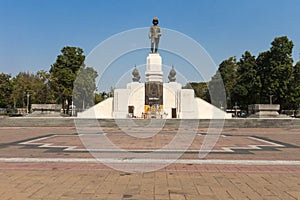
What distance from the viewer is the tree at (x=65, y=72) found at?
1828 inches

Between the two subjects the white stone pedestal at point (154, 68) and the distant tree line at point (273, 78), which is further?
the distant tree line at point (273, 78)

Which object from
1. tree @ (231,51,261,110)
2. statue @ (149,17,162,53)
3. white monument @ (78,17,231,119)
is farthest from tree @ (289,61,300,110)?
statue @ (149,17,162,53)

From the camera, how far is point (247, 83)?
48.0 metres

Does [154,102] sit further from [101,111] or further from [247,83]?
[247,83]

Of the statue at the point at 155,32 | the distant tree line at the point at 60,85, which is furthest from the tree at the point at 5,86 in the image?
the statue at the point at 155,32

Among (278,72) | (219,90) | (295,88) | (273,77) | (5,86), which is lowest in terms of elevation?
(219,90)

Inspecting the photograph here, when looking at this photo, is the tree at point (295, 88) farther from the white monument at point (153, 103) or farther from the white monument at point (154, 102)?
the white monument at point (153, 103)

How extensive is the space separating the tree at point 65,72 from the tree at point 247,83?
26897 mm

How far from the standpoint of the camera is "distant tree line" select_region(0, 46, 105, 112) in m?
46.5

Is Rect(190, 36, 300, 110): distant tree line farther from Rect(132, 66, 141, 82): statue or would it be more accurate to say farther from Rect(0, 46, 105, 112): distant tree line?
Rect(0, 46, 105, 112): distant tree line

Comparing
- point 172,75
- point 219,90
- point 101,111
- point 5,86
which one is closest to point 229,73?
point 172,75

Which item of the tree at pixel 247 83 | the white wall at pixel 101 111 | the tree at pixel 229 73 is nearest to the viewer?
the white wall at pixel 101 111

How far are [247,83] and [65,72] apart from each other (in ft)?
95.1

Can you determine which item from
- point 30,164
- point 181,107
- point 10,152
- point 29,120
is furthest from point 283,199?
point 181,107
